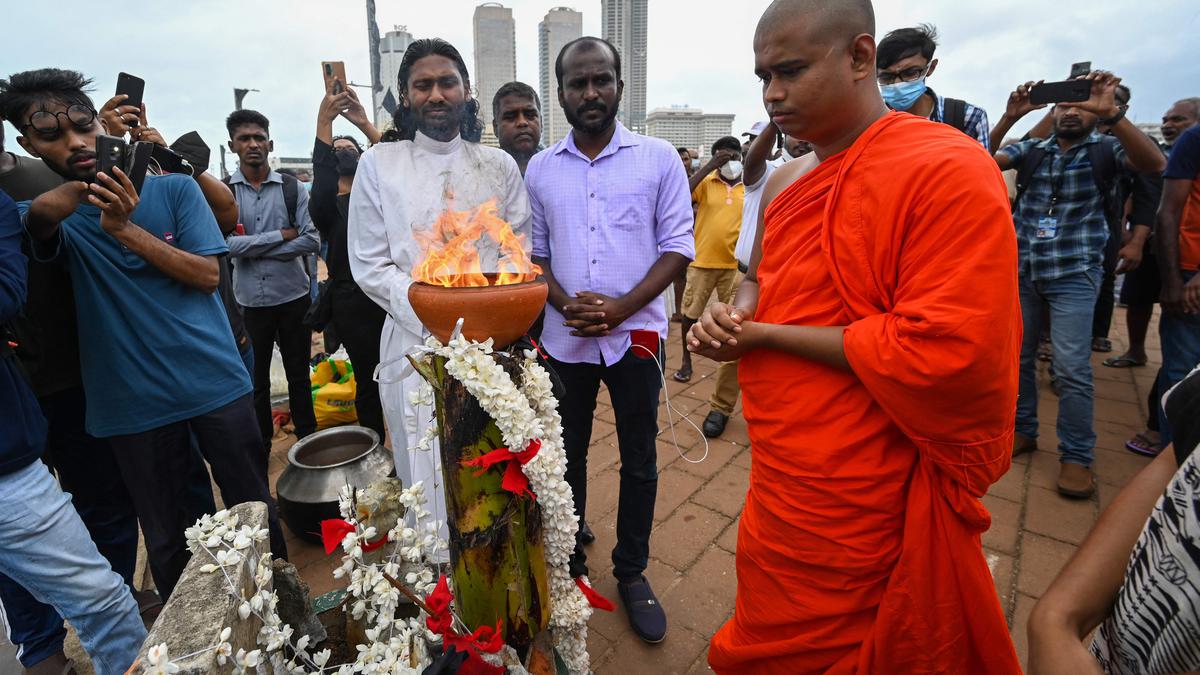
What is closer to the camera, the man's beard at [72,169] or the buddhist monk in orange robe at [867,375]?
the buddhist monk in orange robe at [867,375]

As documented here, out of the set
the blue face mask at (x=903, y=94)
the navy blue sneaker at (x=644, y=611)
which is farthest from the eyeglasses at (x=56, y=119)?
the blue face mask at (x=903, y=94)

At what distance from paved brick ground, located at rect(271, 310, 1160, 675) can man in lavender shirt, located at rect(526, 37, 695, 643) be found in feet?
0.51

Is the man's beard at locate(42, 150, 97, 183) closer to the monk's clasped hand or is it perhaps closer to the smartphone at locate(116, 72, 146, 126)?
the smartphone at locate(116, 72, 146, 126)

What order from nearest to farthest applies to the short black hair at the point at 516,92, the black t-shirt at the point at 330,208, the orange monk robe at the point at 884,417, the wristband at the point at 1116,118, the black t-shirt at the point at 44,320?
the orange monk robe at the point at 884,417 < the black t-shirt at the point at 44,320 < the wristband at the point at 1116,118 < the black t-shirt at the point at 330,208 < the short black hair at the point at 516,92

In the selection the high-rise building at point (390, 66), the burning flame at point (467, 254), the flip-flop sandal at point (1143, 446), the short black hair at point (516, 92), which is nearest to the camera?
the burning flame at point (467, 254)

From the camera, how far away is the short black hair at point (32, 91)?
2.18 m

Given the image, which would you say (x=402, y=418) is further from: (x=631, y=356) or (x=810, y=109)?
(x=810, y=109)

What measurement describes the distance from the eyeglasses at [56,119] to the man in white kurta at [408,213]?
1.00 metres

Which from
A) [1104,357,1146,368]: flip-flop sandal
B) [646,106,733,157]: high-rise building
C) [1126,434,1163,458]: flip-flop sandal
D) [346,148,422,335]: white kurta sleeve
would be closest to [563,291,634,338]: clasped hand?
[346,148,422,335]: white kurta sleeve

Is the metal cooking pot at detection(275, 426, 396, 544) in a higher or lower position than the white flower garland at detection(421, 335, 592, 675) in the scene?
lower

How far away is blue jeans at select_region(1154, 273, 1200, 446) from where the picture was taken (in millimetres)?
3373

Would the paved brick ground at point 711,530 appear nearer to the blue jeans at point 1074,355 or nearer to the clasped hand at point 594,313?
the blue jeans at point 1074,355

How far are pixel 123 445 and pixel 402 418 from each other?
110 cm

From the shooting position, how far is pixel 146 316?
2340mm
